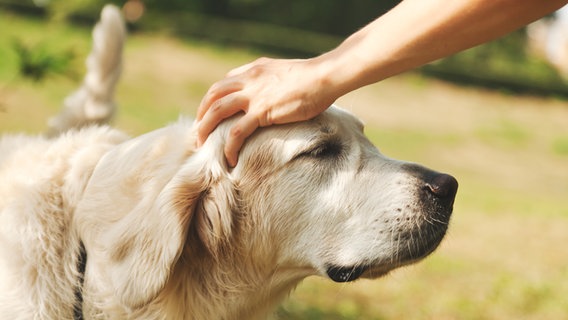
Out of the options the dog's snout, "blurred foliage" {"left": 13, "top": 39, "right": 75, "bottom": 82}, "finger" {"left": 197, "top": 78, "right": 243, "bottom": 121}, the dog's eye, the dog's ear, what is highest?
"blurred foliage" {"left": 13, "top": 39, "right": 75, "bottom": 82}

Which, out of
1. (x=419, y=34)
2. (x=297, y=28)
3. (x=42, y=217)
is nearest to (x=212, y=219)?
(x=42, y=217)

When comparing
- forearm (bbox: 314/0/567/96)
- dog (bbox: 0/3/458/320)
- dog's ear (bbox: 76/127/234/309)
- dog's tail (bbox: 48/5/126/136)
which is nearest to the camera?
forearm (bbox: 314/0/567/96)

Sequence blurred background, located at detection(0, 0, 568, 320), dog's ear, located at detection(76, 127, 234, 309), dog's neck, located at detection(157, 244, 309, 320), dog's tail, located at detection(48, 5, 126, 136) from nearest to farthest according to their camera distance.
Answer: dog's ear, located at detection(76, 127, 234, 309)
dog's neck, located at detection(157, 244, 309, 320)
dog's tail, located at detection(48, 5, 126, 136)
blurred background, located at detection(0, 0, 568, 320)

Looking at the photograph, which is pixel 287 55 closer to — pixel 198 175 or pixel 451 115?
pixel 451 115

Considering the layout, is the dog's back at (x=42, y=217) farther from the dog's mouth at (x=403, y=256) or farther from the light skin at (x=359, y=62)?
the dog's mouth at (x=403, y=256)

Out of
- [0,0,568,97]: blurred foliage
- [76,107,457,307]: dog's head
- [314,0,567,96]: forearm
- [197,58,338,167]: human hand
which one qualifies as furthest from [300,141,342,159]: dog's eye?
[0,0,568,97]: blurred foliage

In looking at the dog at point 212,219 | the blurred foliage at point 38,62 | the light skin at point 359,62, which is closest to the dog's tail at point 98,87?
the blurred foliage at point 38,62

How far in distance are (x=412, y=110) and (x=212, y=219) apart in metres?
19.1

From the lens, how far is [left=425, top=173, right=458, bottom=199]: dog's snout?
2.68 meters

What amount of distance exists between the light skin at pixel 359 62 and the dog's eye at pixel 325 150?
0.58 ft

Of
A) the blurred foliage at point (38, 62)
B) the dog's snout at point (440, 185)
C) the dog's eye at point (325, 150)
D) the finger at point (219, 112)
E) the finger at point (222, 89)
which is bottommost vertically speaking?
the dog's snout at point (440, 185)

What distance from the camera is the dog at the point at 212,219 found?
2660 mm

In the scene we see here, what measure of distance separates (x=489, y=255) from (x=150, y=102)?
36.1ft

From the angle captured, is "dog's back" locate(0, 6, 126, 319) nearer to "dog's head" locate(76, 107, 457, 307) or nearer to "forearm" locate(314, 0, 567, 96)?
"dog's head" locate(76, 107, 457, 307)
